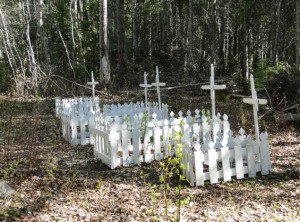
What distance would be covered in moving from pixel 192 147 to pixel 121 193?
4.31ft

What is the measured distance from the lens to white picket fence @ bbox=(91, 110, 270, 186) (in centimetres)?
528

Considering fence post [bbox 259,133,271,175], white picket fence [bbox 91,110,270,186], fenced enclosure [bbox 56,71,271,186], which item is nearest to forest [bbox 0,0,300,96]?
fenced enclosure [bbox 56,71,271,186]

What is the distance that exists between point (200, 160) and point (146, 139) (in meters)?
1.55

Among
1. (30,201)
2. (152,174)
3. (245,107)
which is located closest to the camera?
(30,201)

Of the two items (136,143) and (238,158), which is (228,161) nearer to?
(238,158)

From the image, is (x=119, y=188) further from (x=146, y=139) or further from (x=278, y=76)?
(x=278, y=76)

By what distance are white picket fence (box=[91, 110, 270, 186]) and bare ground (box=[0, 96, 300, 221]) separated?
19 cm

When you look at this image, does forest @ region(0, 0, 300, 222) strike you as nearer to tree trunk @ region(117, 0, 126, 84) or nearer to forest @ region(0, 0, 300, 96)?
forest @ region(0, 0, 300, 96)

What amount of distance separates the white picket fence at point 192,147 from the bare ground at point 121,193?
19cm

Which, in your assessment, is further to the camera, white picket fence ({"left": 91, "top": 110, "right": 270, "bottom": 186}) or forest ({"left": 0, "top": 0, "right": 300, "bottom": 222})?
white picket fence ({"left": 91, "top": 110, "right": 270, "bottom": 186})

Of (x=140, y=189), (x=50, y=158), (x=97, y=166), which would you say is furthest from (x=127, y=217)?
(x=50, y=158)

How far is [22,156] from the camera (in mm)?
6848

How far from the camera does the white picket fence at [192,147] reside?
528 centimetres

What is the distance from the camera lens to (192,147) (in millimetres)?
5355
